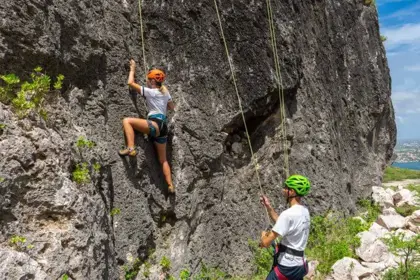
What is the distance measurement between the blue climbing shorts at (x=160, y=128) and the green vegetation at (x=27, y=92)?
5.98ft

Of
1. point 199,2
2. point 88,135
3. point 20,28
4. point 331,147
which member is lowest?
point 331,147

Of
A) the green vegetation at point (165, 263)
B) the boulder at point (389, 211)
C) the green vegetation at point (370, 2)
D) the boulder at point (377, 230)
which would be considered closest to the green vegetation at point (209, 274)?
the green vegetation at point (165, 263)

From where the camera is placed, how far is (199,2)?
859 cm

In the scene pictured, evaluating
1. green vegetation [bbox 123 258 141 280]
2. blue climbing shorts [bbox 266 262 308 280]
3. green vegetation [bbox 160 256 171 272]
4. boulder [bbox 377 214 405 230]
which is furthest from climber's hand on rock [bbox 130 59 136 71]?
boulder [bbox 377 214 405 230]

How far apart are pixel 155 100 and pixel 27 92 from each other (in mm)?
2391

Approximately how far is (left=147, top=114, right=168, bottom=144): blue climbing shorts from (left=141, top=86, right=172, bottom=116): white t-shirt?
0.25ft

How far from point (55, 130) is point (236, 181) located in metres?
4.81

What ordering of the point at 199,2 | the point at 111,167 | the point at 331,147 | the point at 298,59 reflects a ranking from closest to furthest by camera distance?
the point at 111,167 → the point at 199,2 → the point at 298,59 → the point at 331,147

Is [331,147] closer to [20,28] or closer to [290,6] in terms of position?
[290,6]

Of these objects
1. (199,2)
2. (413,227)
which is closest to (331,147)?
(413,227)

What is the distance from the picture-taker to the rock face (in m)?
4.86

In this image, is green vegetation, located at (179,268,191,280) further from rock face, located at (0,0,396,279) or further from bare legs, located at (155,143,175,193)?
bare legs, located at (155,143,175,193)

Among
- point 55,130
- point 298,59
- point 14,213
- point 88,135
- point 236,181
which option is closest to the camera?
point 14,213

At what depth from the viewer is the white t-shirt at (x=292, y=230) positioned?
4.86 m
